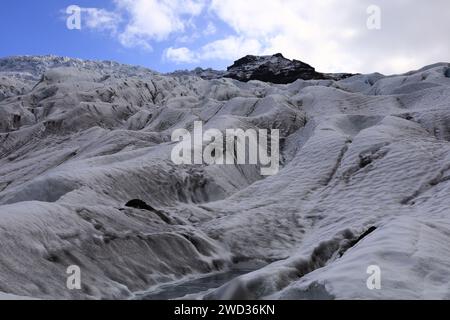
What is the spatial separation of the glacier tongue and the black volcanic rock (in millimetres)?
63417

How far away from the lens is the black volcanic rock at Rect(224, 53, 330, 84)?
356 feet

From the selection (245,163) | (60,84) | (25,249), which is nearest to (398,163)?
(245,163)

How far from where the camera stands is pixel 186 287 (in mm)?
14930

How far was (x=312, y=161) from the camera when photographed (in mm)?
27625

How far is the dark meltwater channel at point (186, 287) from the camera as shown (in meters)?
13.9

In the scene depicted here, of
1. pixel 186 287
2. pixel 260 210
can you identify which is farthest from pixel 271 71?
pixel 186 287

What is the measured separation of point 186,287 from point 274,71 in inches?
4062

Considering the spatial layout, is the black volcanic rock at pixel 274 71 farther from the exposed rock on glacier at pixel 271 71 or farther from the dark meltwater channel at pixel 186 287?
the dark meltwater channel at pixel 186 287

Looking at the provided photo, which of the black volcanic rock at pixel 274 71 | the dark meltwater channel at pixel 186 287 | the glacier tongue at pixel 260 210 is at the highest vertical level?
the black volcanic rock at pixel 274 71

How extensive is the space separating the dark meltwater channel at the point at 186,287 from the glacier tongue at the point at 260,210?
1.59 ft

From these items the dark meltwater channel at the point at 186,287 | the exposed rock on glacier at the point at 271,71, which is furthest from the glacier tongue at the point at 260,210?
the exposed rock on glacier at the point at 271,71
